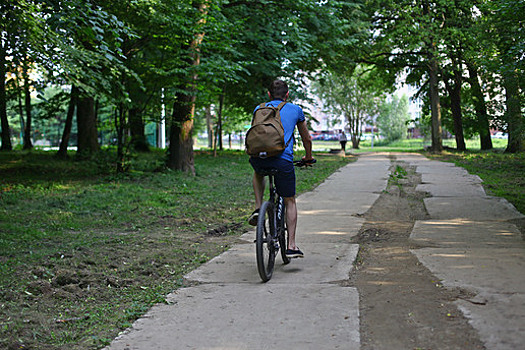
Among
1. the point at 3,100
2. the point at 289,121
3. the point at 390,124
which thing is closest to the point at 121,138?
the point at 3,100

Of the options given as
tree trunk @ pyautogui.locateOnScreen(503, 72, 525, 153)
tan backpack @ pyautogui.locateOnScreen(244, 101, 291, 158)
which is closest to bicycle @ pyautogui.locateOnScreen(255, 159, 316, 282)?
tan backpack @ pyautogui.locateOnScreen(244, 101, 291, 158)

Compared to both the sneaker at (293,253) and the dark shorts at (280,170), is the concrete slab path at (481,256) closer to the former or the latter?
the sneaker at (293,253)

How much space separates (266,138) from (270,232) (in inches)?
34.2

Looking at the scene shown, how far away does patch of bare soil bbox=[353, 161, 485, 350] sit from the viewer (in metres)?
3.36

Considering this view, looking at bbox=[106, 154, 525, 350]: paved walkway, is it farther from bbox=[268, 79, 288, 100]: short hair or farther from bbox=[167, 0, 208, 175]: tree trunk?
bbox=[167, 0, 208, 175]: tree trunk

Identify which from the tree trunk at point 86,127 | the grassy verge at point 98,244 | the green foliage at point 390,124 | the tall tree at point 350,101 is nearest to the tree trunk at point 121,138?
the grassy verge at point 98,244

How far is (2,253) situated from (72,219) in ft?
7.93

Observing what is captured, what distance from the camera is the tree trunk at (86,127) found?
786 inches

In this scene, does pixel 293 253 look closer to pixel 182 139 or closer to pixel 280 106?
pixel 280 106

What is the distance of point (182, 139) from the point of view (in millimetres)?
15891

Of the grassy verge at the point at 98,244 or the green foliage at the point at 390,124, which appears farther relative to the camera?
the green foliage at the point at 390,124

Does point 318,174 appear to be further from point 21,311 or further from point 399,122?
point 399,122

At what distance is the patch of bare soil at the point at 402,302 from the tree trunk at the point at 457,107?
24219 mm

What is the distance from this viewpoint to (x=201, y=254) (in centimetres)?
631
